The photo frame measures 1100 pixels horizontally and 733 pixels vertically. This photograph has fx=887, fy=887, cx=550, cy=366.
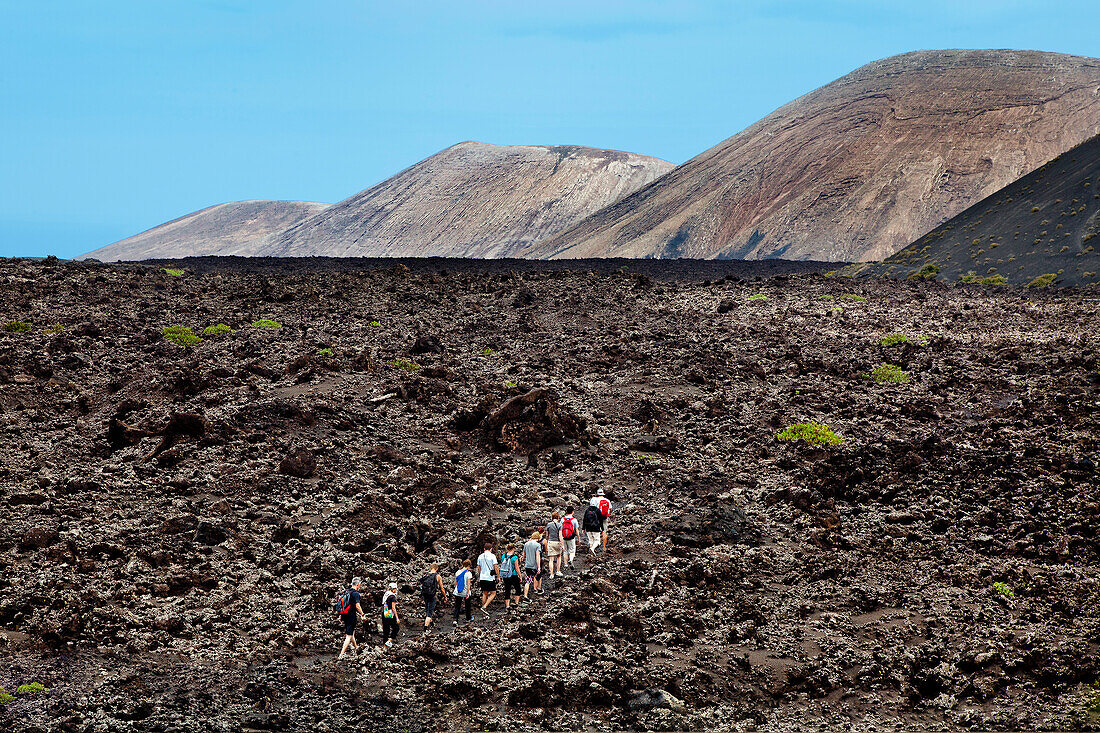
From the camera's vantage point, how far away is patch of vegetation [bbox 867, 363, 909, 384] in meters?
33.1

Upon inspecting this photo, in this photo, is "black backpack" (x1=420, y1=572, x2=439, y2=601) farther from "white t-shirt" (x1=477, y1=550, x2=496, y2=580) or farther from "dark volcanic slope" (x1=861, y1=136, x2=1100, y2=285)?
"dark volcanic slope" (x1=861, y1=136, x2=1100, y2=285)

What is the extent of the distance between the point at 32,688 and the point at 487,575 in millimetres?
7901

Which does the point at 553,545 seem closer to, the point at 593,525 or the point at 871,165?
the point at 593,525

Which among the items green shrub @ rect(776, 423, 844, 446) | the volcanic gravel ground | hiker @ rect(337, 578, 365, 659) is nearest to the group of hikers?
hiker @ rect(337, 578, 365, 659)

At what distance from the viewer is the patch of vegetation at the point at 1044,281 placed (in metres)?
57.8

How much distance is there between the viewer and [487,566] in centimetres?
1772

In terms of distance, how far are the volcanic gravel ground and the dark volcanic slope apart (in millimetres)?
25644

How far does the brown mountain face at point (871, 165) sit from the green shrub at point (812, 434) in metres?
106

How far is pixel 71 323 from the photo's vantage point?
3719 centimetres

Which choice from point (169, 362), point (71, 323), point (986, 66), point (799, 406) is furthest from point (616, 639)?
point (986, 66)

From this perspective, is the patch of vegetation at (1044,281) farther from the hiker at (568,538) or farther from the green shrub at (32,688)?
the green shrub at (32,688)

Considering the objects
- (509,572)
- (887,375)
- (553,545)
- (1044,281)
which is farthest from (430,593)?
(1044,281)

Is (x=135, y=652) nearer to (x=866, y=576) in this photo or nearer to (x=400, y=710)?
(x=400, y=710)

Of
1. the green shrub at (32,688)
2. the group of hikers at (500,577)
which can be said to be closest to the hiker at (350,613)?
the group of hikers at (500,577)
